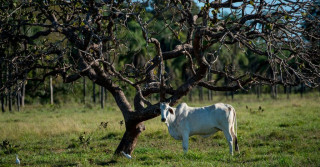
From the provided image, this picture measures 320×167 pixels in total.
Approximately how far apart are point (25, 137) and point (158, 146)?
6.51 meters

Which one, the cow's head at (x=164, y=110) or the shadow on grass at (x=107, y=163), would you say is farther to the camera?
the cow's head at (x=164, y=110)

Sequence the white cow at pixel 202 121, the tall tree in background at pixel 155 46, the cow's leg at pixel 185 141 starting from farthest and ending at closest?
the white cow at pixel 202 121 → the cow's leg at pixel 185 141 → the tall tree in background at pixel 155 46

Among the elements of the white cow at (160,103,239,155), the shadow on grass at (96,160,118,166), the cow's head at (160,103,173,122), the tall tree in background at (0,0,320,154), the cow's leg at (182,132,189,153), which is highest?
the tall tree in background at (0,0,320,154)

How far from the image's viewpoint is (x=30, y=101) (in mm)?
49156

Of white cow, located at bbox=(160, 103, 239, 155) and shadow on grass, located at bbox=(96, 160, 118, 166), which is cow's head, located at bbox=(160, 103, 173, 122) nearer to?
white cow, located at bbox=(160, 103, 239, 155)

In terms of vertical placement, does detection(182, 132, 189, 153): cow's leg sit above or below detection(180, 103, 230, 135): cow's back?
below

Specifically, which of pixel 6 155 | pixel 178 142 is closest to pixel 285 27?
pixel 178 142

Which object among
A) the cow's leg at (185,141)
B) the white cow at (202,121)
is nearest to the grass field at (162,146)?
the cow's leg at (185,141)

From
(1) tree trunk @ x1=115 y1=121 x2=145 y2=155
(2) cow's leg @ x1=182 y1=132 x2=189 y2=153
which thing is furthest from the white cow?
(1) tree trunk @ x1=115 y1=121 x2=145 y2=155

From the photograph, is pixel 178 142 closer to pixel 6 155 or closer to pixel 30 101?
pixel 6 155

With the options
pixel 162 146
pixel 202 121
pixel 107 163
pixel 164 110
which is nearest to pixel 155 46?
pixel 164 110

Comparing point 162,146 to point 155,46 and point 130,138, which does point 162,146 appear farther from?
point 155,46

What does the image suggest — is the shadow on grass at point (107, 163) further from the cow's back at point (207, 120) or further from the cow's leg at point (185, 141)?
the cow's back at point (207, 120)

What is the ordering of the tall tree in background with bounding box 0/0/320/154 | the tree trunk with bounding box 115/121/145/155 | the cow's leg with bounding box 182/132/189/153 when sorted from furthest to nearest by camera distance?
the tree trunk with bounding box 115/121/145/155 < the cow's leg with bounding box 182/132/189/153 < the tall tree in background with bounding box 0/0/320/154
